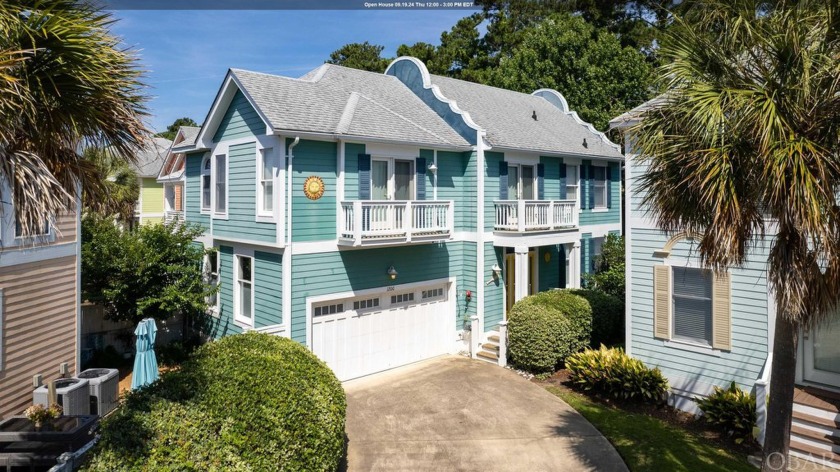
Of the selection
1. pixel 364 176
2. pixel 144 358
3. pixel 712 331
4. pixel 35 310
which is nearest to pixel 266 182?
pixel 364 176

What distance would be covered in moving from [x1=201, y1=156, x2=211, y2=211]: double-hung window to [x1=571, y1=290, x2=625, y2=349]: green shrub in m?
12.0

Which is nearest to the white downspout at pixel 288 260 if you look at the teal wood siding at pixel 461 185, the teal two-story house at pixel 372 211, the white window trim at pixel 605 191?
the teal two-story house at pixel 372 211

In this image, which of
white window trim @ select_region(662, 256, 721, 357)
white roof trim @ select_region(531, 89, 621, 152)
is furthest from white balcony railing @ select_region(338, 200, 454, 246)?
white roof trim @ select_region(531, 89, 621, 152)

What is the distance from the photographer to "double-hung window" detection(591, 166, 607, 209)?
68.5ft

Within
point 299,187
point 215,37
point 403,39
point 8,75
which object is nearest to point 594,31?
point 403,39

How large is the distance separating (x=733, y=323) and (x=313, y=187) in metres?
9.98

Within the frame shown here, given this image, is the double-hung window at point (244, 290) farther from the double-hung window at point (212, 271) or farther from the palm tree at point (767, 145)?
the palm tree at point (767, 145)

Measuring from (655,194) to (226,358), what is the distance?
6.65 m

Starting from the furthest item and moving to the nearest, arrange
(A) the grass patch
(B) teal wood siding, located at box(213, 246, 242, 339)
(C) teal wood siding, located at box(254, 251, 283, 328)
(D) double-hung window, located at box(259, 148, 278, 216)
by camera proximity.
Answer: (B) teal wood siding, located at box(213, 246, 242, 339)
(D) double-hung window, located at box(259, 148, 278, 216)
(C) teal wood siding, located at box(254, 251, 283, 328)
(A) the grass patch

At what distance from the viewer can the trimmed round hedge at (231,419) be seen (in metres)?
6.06

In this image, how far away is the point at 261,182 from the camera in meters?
13.7

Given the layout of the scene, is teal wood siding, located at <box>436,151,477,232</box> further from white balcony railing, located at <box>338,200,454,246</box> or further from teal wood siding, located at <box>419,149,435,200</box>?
white balcony railing, located at <box>338,200,454,246</box>

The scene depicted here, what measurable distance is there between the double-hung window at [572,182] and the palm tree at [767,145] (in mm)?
13052

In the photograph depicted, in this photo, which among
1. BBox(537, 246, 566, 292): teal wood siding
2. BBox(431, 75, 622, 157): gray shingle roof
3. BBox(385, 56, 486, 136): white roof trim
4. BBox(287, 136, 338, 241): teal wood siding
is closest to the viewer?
BBox(287, 136, 338, 241): teal wood siding
